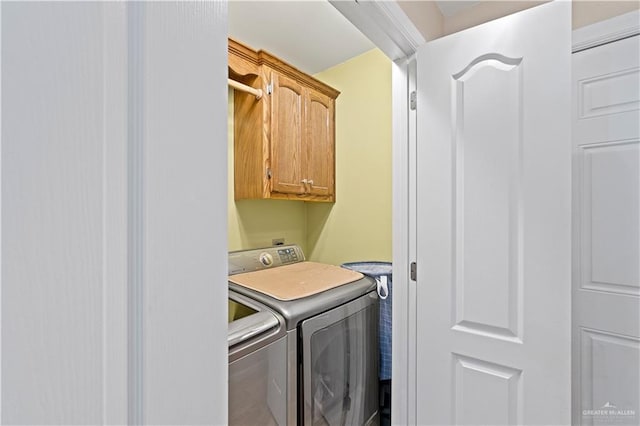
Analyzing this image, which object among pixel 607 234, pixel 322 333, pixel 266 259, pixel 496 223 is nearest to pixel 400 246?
pixel 496 223

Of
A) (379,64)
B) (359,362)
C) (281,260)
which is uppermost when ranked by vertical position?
(379,64)

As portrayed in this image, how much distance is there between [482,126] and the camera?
3.90 feet

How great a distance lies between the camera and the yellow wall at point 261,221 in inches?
81.5

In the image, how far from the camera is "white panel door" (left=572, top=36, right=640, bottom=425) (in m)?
1.14

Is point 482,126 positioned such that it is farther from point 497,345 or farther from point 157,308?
point 157,308

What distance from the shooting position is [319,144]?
2.30 metres

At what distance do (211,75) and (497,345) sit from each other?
4.34 ft

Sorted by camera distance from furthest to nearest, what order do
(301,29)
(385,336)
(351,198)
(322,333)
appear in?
1. (351,198)
2. (301,29)
3. (385,336)
4. (322,333)

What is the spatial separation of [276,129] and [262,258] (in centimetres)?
84

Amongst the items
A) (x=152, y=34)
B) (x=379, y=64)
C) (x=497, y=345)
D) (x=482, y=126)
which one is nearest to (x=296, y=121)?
(x=379, y=64)

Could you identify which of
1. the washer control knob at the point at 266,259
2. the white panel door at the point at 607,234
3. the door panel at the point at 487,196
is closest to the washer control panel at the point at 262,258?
the washer control knob at the point at 266,259

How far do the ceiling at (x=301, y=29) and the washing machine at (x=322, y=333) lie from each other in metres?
1.38

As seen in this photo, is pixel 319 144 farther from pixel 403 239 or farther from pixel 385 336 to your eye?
pixel 385 336

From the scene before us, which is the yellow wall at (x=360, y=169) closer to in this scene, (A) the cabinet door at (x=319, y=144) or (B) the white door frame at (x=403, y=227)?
(A) the cabinet door at (x=319, y=144)
